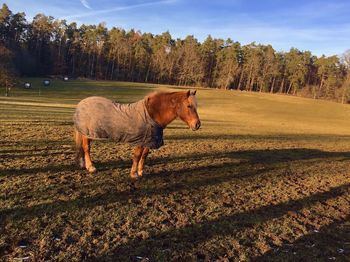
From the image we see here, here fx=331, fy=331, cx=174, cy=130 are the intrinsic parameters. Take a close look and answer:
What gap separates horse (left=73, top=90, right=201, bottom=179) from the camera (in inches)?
292

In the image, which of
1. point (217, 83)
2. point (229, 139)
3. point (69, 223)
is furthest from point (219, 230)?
point (217, 83)

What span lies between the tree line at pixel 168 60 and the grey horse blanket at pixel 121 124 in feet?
254

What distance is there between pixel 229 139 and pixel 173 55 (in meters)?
83.0

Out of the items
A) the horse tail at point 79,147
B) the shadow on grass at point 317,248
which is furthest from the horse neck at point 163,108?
the shadow on grass at point 317,248

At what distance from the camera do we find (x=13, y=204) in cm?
584

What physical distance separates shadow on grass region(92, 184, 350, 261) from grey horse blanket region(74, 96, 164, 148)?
2.47m

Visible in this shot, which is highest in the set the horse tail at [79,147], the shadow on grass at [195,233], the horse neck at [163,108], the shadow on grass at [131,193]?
the horse neck at [163,108]

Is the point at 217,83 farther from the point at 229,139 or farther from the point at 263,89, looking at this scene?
the point at 229,139

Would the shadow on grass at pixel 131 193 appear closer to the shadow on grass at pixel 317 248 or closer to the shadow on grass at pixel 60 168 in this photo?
the shadow on grass at pixel 60 168

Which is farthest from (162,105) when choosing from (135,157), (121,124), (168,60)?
(168,60)

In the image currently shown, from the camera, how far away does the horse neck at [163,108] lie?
7.56 m

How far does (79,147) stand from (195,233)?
13.6 ft

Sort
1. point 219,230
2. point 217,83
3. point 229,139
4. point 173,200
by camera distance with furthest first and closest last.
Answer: point 217,83
point 229,139
point 173,200
point 219,230

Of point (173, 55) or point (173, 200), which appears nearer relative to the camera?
point (173, 200)
